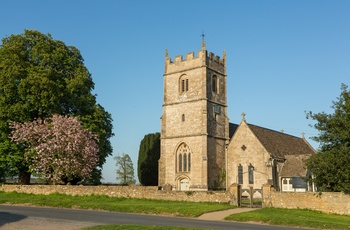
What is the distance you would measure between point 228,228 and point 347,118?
12790 mm

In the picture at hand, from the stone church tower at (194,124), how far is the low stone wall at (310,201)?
56.4ft

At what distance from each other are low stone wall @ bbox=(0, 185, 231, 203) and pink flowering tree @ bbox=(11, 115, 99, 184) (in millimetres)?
2241

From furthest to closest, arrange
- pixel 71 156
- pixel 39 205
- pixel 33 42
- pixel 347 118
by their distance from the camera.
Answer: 1. pixel 33 42
2. pixel 71 156
3. pixel 39 205
4. pixel 347 118

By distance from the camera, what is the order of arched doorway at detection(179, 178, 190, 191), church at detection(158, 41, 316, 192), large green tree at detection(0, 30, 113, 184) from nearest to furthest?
large green tree at detection(0, 30, 113, 184), church at detection(158, 41, 316, 192), arched doorway at detection(179, 178, 190, 191)

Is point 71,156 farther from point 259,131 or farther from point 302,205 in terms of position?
point 259,131

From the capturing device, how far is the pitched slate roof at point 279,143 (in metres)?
44.0

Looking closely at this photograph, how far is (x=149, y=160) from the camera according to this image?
59.7m

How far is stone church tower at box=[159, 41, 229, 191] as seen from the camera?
43406 millimetres

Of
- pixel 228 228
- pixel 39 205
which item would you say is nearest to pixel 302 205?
pixel 228 228

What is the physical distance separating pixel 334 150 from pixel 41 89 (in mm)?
25092

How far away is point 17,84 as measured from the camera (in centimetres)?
3522

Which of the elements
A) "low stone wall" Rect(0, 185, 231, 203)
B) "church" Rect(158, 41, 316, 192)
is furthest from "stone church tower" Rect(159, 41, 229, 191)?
"low stone wall" Rect(0, 185, 231, 203)

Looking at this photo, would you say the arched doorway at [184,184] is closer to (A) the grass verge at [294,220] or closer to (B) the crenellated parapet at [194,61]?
(B) the crenellated parapet at [194,61]

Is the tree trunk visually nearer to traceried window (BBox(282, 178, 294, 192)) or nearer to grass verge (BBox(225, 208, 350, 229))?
grass verge (BBox(225, 208, 350, 229))
